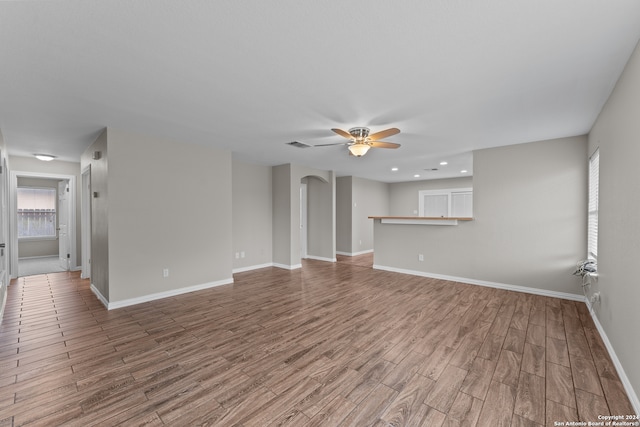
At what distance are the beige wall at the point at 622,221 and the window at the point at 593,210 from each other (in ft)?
2.35

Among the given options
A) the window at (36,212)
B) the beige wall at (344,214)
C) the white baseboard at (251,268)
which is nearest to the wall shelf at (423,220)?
the beige wall at (344,214)

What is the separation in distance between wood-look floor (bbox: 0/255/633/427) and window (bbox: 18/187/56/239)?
5.19 meters

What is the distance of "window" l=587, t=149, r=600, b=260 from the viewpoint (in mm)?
3432

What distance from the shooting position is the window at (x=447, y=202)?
28.0 ft

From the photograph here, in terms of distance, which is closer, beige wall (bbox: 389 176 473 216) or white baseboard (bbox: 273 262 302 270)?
white baseboard (bbox: 273 262 302 270)

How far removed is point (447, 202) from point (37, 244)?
39.8 feet

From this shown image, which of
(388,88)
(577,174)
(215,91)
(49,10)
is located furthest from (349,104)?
(577,174)

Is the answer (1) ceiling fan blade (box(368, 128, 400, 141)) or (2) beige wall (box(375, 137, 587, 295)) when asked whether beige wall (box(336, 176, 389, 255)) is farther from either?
(1) ceiling fan blade (box(368, 128, 400, 141))

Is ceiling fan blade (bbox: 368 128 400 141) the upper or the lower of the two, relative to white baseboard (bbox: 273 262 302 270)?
upper

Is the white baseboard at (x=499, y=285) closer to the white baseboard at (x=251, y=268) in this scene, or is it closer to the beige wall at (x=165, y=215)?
the white baseboard at (x=251, y=268)

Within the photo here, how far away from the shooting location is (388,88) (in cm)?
247

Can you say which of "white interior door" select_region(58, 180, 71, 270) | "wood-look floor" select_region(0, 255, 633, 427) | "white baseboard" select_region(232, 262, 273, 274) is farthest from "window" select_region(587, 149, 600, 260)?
"white interior door" select_region(58, 180, 71, 270)

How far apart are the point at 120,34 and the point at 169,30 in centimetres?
33

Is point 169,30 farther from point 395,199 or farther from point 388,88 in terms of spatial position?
point 395,199
